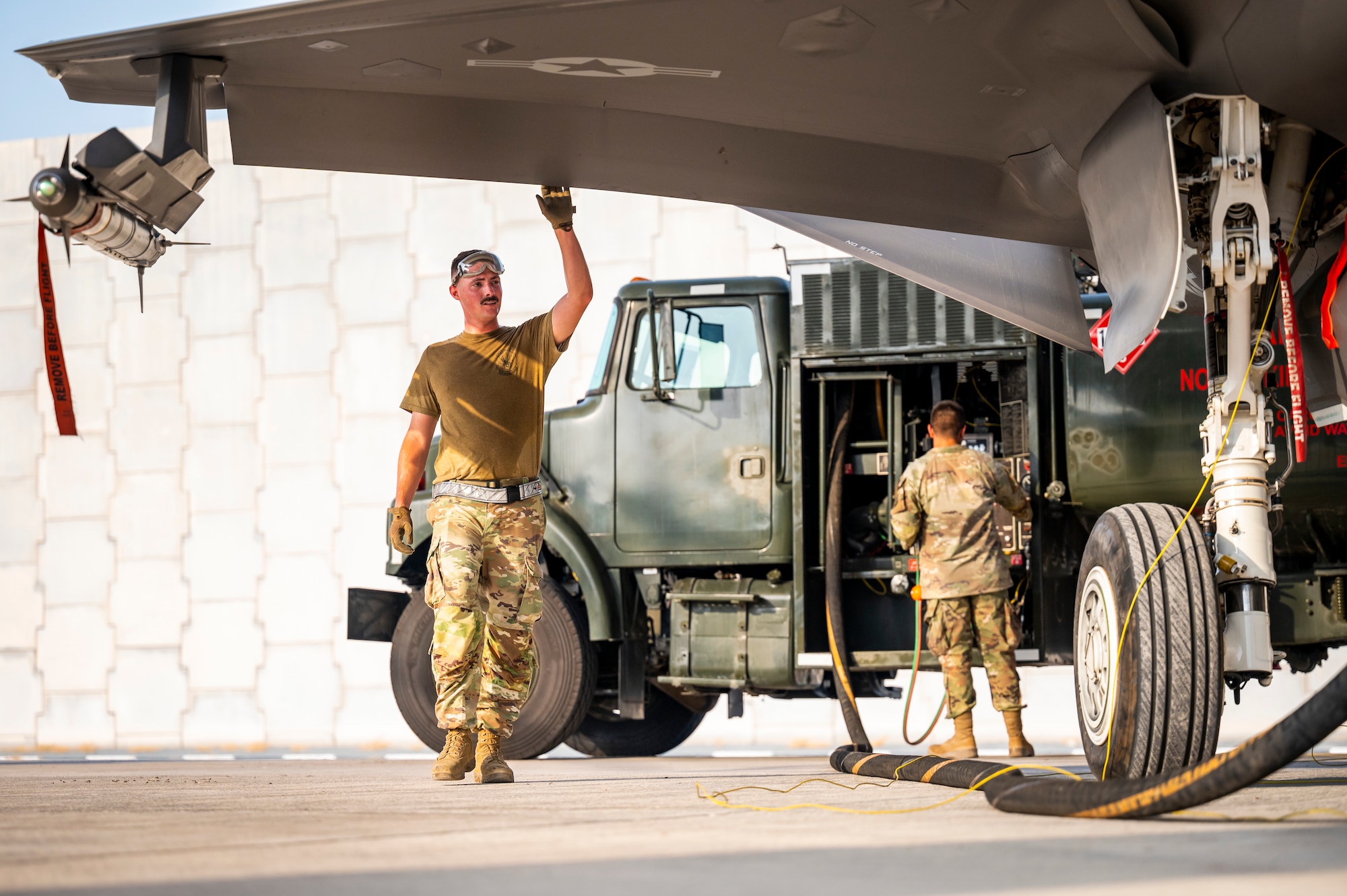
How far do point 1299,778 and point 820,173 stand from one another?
99.4 inches

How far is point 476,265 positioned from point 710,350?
2.42m

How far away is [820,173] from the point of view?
4.08 metres

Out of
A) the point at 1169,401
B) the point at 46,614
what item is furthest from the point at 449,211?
the point at 1169,401

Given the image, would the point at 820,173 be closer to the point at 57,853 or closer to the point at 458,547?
the point at 458,547

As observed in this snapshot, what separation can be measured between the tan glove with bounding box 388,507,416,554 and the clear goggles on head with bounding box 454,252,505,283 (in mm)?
943

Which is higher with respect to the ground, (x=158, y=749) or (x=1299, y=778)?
(x=1299, y=778)

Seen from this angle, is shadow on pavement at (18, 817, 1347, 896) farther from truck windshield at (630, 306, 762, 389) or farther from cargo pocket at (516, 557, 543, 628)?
truck windshield at (630, 306, 762, 389)

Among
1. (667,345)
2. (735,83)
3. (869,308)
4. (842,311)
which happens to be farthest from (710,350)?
(735,83)

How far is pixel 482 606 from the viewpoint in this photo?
458 centimetres

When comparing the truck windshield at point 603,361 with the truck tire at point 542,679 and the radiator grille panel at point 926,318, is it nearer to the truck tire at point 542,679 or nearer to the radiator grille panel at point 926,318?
the truck tire at point 542,679

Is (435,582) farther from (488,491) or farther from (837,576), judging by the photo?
(837,576)

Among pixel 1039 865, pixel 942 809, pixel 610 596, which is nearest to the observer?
pixel 1039 865

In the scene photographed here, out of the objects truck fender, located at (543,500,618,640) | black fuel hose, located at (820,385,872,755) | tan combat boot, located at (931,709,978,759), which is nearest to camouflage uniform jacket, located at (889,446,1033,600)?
black fuel hose, located at (820,385,872,755)

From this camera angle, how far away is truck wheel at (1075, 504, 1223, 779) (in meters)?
3.10
